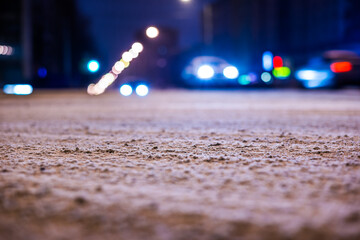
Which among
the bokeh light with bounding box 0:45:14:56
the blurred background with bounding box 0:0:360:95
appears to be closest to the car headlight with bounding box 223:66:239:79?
the blurred background with bounding box 0:0:360:95

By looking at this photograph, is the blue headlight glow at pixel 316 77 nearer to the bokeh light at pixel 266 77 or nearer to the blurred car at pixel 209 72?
the blurred car at pixel 209 72

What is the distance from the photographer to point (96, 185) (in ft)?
8.31

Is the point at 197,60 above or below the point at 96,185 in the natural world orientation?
above

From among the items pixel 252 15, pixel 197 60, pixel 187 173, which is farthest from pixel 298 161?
pixel 252 15

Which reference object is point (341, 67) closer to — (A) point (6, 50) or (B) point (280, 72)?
(B) point (280, 72)

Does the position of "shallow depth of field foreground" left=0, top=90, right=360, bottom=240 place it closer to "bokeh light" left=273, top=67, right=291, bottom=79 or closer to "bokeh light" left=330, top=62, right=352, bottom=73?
"bokeh light" left=330, top=62, right=352, bottom=73

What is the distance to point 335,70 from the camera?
58.9 feet

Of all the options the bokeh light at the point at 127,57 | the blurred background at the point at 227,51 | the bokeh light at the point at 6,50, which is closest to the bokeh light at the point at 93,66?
the blurred background at the point at 227,51

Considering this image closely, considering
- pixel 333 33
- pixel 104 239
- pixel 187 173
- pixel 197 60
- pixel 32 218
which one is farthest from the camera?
pixel 333 33

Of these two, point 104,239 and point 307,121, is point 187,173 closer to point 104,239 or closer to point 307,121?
point 104,239

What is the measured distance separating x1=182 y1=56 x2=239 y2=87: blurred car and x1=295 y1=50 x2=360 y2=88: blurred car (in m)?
5.92

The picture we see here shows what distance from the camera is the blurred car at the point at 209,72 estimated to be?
77.2ft

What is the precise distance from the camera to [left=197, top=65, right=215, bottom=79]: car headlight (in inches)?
922

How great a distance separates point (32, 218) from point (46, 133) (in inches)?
136
